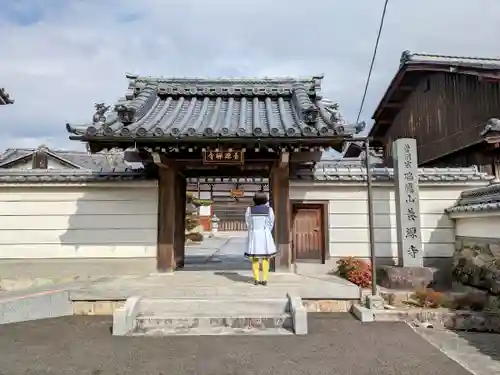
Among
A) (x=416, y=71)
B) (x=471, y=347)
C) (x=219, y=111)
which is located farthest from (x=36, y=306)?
(x=416, y=71)

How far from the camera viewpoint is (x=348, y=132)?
25.0 feet

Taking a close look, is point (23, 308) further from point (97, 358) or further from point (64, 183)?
point (64, 183)

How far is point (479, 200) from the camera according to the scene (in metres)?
8.22

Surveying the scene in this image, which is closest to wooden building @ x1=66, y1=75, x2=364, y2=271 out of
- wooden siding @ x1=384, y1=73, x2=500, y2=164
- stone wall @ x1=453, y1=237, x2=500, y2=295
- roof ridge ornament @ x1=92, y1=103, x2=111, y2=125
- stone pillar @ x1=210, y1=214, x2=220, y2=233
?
roof ridge ornament @ x1=92, y1=103, x2=111, y2=125

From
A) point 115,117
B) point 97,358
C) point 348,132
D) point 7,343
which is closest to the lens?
point 97,358

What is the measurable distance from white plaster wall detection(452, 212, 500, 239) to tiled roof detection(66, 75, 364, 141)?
302cm

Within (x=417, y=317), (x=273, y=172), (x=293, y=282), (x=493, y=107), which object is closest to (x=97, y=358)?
(x=293, y=282)

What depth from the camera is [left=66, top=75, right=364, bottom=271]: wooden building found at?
7672 mm

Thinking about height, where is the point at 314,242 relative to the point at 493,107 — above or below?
below

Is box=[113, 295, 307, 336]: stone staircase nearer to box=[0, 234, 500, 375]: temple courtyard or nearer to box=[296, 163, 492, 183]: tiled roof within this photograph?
box=[0, 234, 500, 375]: temple courtyard

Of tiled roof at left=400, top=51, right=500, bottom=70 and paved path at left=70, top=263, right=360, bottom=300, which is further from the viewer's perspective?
tiled roof at left=400, top=51, right=500, bottom=70

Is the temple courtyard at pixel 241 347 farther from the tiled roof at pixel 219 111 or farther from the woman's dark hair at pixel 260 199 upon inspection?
the tiled roof at pixel 219 111

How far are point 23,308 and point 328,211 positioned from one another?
21.2 ft

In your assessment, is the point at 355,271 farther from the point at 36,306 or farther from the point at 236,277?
the point at 36,306
